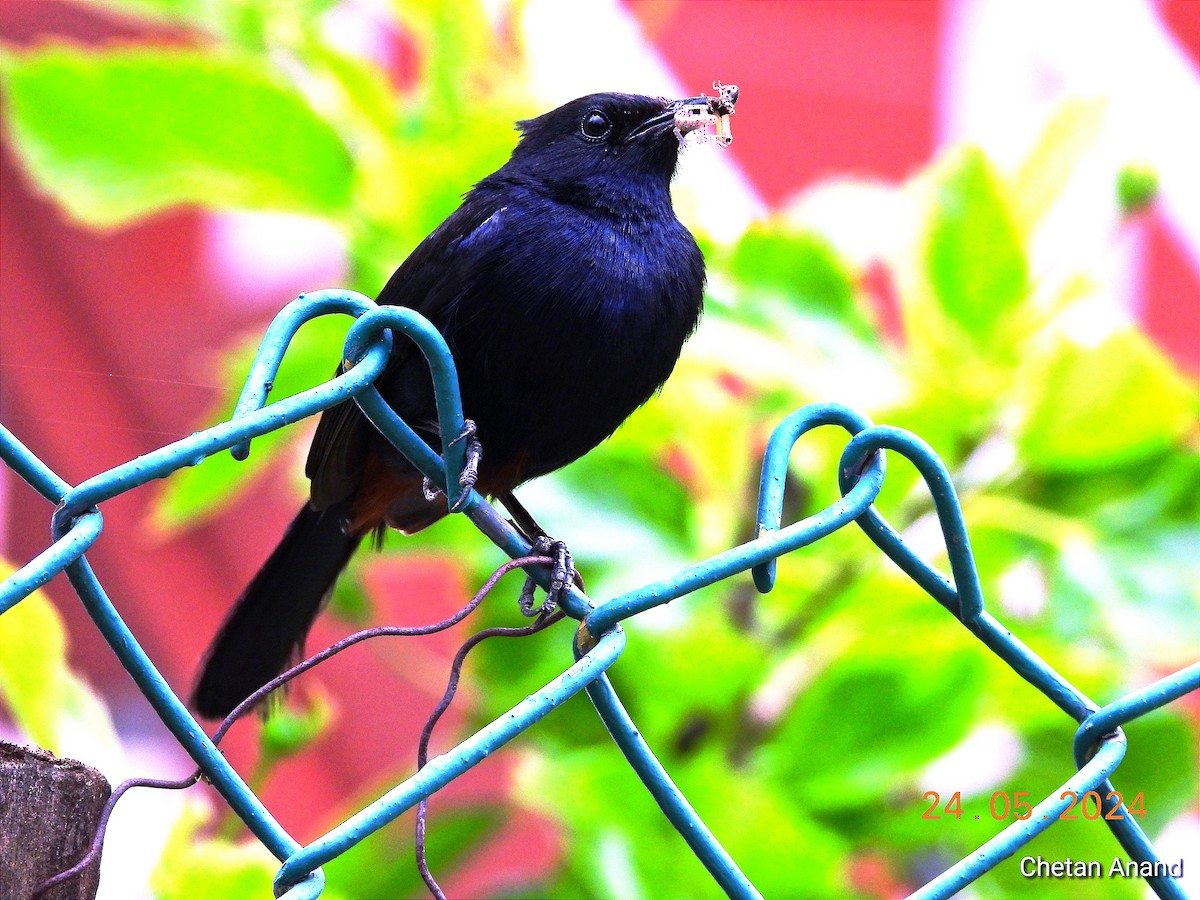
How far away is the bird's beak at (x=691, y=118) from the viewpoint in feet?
7.90

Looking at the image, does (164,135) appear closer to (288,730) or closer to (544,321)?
(544,321)

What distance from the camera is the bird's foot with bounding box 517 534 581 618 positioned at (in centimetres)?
137

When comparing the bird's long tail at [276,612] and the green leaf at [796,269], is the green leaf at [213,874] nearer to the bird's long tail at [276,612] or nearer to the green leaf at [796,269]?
the bird's long tail at [276,612]

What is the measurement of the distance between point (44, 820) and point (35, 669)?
0.49 m

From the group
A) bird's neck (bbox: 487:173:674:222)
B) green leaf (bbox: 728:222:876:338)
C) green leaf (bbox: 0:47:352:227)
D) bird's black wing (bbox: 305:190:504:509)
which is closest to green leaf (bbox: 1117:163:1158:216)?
green leaf (bbox: 728:222:876:338)

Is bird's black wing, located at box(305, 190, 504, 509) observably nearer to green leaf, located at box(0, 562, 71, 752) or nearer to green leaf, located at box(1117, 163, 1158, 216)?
green leaf, located at box(0, 562, 71, 752)

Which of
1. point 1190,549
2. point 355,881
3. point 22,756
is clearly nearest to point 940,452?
point 1190,549

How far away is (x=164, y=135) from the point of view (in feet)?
7.98

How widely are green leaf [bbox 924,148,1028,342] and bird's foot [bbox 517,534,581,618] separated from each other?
44.8 inches

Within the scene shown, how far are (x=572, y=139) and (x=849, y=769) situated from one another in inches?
48.7

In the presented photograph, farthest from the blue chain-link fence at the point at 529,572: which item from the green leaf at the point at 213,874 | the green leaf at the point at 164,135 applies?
the green leaf at the point at 164,135

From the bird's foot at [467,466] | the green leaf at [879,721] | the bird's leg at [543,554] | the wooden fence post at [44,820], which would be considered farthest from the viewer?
the green leaf at [879,721]

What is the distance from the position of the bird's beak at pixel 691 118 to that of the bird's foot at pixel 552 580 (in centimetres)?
93

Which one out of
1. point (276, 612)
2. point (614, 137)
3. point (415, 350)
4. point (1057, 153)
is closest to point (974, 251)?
point (1057, 153)
